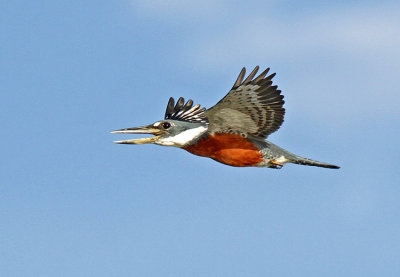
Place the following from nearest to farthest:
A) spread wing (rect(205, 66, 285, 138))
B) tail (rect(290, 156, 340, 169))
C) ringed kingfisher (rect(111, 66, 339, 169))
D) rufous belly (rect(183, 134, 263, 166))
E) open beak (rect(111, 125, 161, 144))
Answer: spread wing (rect(205, 66, 285, 138)) → ringed kingfisher (rect(111, 66, 339, 169)) → rufous belly (rect(183, 134, 263, 166)) → open beak (rect(111, 125, 161, 144)) → tail (rect(290, 156, 340, 169))

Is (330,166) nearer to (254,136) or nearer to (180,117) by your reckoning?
(254,136)

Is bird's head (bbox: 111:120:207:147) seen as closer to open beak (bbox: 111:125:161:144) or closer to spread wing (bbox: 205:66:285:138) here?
open beak (bbox: 111:125:161:144)

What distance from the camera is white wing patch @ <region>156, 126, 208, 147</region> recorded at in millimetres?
20922

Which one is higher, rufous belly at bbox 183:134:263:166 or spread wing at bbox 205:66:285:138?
spread wing at bbox 205:66:285:138

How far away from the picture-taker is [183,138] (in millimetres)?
20938

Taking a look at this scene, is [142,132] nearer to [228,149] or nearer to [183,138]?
[183,138]

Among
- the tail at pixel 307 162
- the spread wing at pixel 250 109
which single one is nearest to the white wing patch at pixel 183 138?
the spread wing at pixel 250 109

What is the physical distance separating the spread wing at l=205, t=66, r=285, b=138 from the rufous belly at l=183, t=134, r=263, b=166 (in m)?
0.20

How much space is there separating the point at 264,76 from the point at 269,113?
42.8 inches

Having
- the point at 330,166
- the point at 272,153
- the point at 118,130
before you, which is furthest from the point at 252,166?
the point at 118,130

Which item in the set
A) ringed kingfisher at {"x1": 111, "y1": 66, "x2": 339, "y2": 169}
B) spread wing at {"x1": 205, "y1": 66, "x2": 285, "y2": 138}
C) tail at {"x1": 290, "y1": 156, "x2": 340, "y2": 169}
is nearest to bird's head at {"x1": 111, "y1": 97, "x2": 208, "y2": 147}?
ringed kingfisher at {"x1": 111, "y1": 66, "x2": 339, "y2": 169}

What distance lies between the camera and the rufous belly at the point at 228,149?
823 inches

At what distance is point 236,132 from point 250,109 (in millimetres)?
800

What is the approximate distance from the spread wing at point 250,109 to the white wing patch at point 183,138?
13.2 inches
